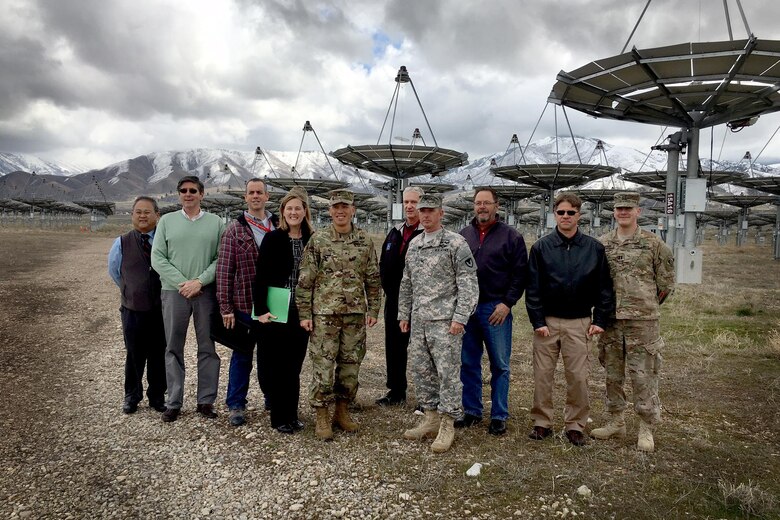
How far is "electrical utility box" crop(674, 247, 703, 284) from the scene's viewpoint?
1365cm

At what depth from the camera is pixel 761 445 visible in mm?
4363

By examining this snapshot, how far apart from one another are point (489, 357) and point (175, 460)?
285 centimetres

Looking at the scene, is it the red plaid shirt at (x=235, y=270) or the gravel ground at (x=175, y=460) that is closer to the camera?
the gravel ground at (x=175, y=460)

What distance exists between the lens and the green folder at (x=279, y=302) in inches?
175

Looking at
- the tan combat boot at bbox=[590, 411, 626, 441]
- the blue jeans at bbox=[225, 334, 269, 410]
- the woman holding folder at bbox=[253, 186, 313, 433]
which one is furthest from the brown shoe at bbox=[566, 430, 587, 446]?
the blue jeans at bbox=[225, 334, 269, 410]

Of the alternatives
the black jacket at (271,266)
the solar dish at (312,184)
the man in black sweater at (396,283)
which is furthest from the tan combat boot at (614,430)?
the solar dish at (312,184)

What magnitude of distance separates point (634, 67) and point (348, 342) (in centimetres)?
1062

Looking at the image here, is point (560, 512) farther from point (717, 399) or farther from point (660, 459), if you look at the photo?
point (717, 399)

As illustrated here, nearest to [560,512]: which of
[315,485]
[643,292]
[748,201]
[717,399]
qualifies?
[315,485]

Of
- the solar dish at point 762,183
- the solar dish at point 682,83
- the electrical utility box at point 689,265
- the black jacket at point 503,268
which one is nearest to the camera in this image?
the black jacket at point 503,268

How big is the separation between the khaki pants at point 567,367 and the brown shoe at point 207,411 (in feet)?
10.1

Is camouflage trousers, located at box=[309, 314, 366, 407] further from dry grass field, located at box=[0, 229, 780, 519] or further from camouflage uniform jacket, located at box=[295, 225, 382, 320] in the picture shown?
dry grass field, located at box=[0, 229, 780, 519]

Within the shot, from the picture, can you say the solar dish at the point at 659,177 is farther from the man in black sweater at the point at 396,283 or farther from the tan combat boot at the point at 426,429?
the tan combat boot at the point at 426,429

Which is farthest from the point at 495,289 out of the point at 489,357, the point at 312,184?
the point at 312,184
